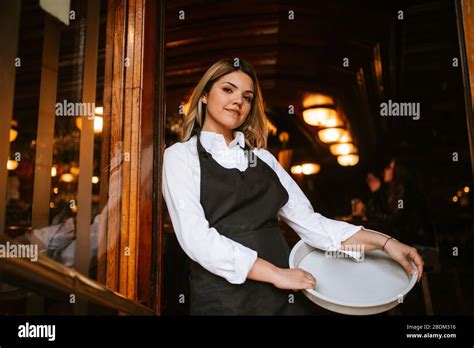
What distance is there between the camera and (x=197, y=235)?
57.3 inches

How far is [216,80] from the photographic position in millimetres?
1702

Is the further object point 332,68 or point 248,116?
point 332,68

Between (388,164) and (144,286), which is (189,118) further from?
(388,164)

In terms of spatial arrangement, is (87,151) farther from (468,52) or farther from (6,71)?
(468,52)

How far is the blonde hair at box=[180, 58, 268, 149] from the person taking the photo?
171cm

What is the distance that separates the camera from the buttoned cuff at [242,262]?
55.9 inches

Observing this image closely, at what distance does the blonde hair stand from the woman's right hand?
56 cm

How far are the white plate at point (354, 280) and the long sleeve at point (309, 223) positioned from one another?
37 mm

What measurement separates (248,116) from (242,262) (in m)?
0.65

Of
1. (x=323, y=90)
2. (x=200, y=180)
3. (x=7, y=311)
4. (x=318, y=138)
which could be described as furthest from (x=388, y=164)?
(x=7, y=311)

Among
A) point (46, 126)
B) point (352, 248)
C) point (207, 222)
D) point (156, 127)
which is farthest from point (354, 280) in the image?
point (46, 126)

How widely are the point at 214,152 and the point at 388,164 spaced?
1204 mm

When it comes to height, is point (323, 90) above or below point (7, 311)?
above

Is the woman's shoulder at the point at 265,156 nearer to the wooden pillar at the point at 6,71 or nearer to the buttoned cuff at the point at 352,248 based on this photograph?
the buttoned cuff at the point at 352,248
